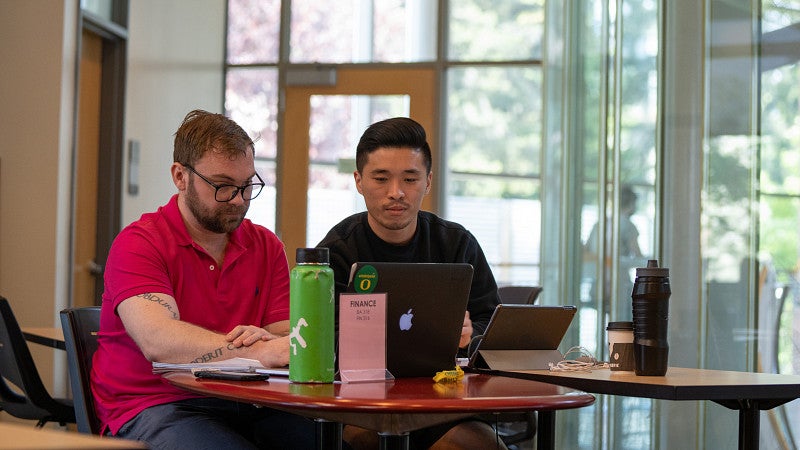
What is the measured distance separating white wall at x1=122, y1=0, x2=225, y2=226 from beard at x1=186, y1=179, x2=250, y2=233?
14.1 ft

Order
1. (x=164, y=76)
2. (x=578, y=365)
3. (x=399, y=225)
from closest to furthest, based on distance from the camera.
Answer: (x=578, y=365)
(x=399, y=225)
(x=164, y=76)

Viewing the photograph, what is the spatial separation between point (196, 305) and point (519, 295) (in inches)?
73.8

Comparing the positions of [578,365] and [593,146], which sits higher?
[593,146]

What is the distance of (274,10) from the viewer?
791cm

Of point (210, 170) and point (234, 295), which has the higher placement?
point (210, 170)

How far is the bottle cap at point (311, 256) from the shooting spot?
1.87m

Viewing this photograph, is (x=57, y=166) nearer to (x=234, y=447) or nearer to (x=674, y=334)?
(x=674, y=334)

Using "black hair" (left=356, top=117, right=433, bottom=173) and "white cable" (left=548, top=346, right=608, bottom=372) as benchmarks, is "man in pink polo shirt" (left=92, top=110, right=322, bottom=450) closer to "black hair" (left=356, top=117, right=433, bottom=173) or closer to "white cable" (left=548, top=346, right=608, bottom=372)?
"black hair" (left=356, top=117, right=433, bottom=173)

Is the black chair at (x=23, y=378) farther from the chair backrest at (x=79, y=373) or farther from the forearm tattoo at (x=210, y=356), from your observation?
the forearm tattoo at (x=210, y=356)

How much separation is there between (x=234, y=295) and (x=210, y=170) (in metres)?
0.31

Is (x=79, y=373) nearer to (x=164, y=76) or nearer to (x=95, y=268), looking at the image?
(x=95, y=268)

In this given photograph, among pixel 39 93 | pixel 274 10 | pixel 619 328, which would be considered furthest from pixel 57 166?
pixel 619 328

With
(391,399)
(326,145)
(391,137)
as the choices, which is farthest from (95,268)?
(391,399)

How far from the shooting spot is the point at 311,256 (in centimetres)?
188
